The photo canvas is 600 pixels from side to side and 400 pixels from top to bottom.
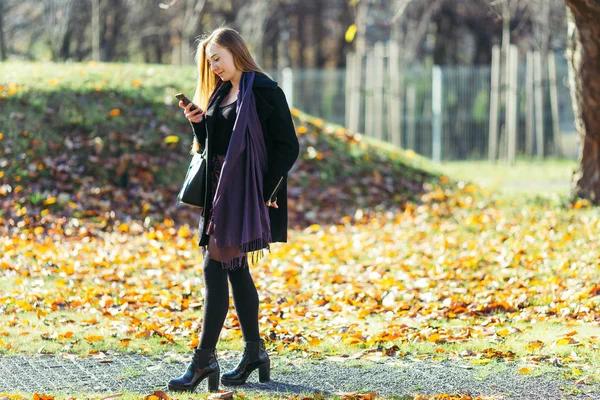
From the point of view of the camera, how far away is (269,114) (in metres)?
4.71

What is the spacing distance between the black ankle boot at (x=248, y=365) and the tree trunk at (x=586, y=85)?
6389mm

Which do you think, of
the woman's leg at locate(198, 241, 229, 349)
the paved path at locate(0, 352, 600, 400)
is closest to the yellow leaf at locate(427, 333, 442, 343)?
the paved path at locate(0, 352, 600, 400)

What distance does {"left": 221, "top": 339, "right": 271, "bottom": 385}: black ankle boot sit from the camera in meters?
4.92

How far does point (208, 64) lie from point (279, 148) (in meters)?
0.61

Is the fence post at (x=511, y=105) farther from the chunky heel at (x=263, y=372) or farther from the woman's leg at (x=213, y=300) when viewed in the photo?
→ the woman's leg at (x=213, y=300)

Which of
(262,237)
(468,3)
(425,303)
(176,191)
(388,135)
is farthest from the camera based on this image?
(468,3)

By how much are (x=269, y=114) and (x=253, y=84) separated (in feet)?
0.57

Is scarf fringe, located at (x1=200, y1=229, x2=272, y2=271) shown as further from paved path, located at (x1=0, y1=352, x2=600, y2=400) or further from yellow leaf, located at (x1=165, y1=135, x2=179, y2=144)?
yellow leaf, located at (x1=165, y1=135, x2=179, y2=144)

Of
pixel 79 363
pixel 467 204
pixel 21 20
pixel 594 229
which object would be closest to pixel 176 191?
pixel 467 204

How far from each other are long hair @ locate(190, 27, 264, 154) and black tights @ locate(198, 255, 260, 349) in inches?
25.9

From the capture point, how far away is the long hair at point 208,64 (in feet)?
15.5

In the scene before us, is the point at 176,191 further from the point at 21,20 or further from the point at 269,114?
the point at 21,20

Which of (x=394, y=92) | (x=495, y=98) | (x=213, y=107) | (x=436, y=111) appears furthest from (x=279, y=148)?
(x=436, y=111)

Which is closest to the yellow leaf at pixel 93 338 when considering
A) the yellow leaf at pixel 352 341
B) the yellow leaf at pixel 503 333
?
the yellow leaf at pixel 352 341
